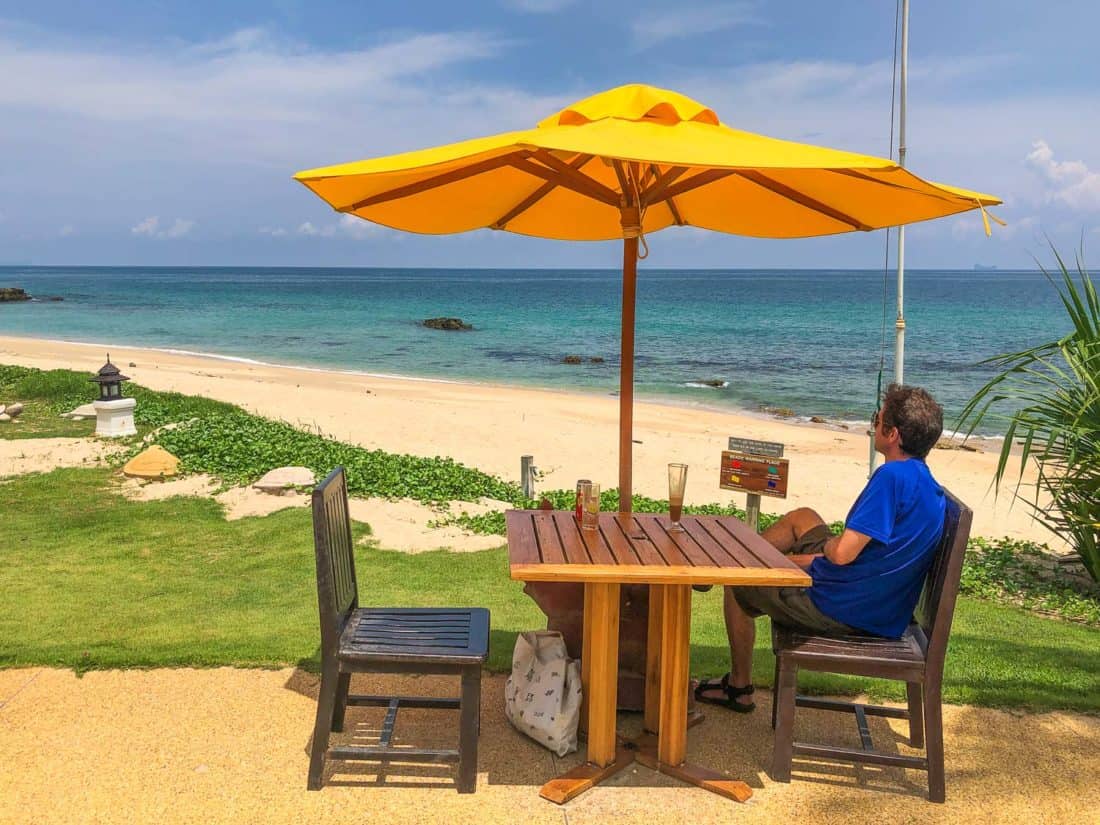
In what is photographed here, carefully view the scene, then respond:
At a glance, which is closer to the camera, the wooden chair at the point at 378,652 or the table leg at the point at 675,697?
the wooden chair at the point at 378,652

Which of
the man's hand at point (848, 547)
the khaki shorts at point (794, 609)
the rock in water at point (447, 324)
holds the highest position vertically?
the rock in water at point (447, 324)

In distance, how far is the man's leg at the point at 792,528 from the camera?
3924 millimetres

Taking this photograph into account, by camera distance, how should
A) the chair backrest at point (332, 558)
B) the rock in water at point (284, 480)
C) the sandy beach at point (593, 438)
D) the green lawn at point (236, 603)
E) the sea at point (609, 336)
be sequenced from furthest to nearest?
the sea at point (609, 336) < the sandy beach at point (593, 438) < the rock in water at point (284, 480) < the green lawn at point (236, 603) < the chair backrest at point (332, 558)

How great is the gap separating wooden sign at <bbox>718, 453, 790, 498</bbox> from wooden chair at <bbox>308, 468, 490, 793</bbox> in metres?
1.85

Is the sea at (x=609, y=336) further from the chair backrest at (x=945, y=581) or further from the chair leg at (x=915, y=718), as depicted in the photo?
the chair backrest at (x=945, y=581)

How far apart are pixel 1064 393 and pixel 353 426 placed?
8.55m

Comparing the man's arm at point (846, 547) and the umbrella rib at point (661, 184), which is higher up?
the umbrella rib at point (661, 184)

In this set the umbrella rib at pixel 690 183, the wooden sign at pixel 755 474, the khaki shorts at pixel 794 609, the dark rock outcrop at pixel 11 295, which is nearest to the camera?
the khaki shorts at pixel 794 609

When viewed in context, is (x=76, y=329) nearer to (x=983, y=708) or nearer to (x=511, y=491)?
(x=511, y=491)

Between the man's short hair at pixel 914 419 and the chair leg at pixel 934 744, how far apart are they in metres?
0.84

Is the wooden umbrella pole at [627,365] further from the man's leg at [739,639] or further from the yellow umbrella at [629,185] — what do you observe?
the man's leg at [739,639]

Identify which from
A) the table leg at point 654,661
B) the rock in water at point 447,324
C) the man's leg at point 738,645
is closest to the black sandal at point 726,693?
the man's leg at point 738,645

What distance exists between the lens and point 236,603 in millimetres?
5355

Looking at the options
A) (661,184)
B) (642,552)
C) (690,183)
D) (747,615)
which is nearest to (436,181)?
(661,184)
